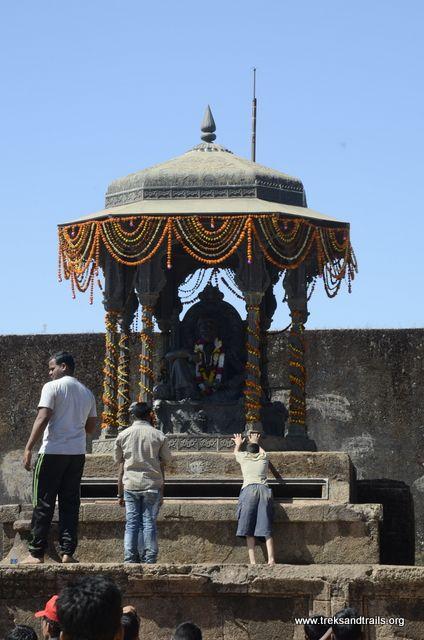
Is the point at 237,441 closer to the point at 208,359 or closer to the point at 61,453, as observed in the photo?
the point at 208,359

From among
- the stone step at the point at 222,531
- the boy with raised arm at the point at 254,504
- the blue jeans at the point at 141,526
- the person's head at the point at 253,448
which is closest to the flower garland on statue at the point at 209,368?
the stone step at the point at 222,531

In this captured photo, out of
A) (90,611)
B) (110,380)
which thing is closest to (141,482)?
(110,380)

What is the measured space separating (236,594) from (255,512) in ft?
8.22

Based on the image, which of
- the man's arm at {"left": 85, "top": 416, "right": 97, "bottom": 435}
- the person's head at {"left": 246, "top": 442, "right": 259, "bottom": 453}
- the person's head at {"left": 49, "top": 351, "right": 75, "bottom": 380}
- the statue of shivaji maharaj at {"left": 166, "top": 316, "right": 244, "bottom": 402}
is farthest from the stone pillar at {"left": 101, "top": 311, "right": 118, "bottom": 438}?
the person's head at {"left": 49, "top": 351, "right": 75, "bottom": 380}

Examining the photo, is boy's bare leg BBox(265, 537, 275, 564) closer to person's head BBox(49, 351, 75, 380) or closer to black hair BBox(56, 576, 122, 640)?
person's head BBox(49, 351, 75, 380)

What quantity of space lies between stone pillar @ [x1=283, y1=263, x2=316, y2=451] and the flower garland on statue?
87 cm

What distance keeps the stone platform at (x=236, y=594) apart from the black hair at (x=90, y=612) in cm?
583

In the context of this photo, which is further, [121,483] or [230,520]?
[230,520]

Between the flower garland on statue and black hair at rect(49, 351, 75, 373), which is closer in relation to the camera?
black hair at rect(49, 351, 75, 373)

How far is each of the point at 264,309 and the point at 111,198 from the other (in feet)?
7.43

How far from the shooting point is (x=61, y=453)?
13.4 meters

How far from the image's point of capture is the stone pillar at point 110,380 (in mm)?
18156

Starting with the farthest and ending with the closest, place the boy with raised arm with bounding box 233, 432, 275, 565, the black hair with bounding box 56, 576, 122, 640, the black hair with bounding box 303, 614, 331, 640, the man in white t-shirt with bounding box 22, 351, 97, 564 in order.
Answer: the boy with raised arm with bounding box 233, 432, 275, 565 < the man in white t-shirt with bounding box 22, 351, 97, 564 < the black hair with bounding box 303, 614, 331, 640 < the black hair with bounding box 56, 576, 122, 640

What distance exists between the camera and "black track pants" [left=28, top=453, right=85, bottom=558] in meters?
13.5
